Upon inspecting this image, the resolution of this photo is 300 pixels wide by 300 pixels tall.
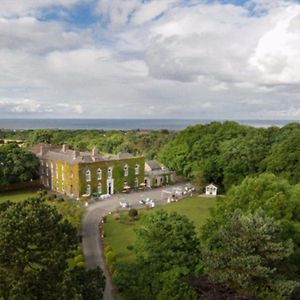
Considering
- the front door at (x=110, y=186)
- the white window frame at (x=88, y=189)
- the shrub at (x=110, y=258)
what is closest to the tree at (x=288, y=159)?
the front door at (x=110, y=186)

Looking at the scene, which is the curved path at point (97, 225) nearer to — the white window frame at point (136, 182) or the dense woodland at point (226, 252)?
the white window frame at point (136, 182)

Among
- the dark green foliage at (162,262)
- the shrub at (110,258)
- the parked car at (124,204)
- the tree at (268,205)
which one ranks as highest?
the tree at (268,205)

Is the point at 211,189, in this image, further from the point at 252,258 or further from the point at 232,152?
the point at 252,258

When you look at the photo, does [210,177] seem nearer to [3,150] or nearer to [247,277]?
[3,150]

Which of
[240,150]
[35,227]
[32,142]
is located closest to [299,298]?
[35,227]

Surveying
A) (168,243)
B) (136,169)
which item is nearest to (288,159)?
(136,169)

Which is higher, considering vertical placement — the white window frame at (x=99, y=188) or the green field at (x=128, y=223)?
the white window frame at (x=99, y=188)

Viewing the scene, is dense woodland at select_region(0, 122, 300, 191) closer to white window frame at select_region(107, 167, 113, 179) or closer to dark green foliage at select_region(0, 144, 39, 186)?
white window frame at select_region(107, 167, 113, 179)
